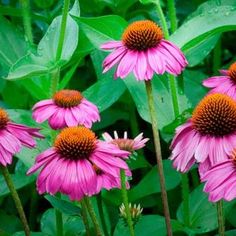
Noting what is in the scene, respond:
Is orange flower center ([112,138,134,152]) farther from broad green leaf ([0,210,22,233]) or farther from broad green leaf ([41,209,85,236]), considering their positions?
broad green leaf ([0,210,22,233])

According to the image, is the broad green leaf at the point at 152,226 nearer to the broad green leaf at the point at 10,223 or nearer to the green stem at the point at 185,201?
the green stem at the point at 185,201

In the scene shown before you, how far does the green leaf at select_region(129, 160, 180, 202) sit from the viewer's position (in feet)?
4.64

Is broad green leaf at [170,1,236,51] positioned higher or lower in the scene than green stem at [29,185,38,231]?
higher

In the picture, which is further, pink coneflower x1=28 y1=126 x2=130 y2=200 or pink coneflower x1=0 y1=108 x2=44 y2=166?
pink coneflower x1=0 y1=108 x2=44 y2=166

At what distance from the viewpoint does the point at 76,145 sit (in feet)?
3.22

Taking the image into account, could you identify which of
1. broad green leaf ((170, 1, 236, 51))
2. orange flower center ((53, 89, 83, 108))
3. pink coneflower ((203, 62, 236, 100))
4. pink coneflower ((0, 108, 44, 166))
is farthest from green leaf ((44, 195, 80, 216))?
broad green leaf ((170, 1, 236, 51))

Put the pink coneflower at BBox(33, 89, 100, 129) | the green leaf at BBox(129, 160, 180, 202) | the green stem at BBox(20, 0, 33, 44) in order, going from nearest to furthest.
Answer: the pink coneflower at BBox(33, 89, 100, 129) < the green leaf at BBox(129, 160, 180, 202) < the green stem at BBox(20, 0, 33, 44)

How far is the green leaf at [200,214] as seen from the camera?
4.34ft

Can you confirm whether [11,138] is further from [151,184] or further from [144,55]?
[151,184]

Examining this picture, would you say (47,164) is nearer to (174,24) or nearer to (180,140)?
(180,140)

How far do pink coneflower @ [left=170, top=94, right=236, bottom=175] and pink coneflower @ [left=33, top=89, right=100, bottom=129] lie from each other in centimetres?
21

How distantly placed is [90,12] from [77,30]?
43 cm

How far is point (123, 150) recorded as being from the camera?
1.05m

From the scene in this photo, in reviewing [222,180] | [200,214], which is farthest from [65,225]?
[222,180]
